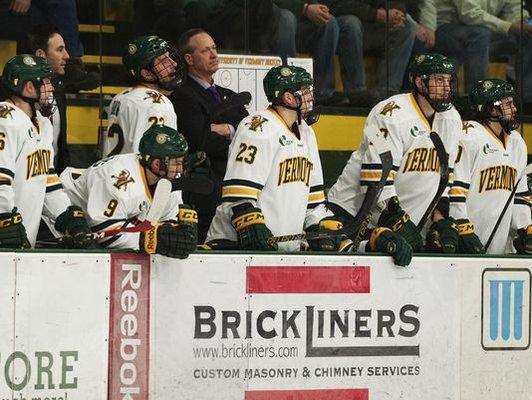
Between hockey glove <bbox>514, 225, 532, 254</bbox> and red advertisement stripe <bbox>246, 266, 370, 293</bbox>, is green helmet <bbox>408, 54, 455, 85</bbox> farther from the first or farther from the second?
red advertisement stripe <bbox>246, 266, 370, 293</bbox>

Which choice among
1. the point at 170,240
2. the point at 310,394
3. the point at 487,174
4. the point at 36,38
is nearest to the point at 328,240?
the point at 310,394

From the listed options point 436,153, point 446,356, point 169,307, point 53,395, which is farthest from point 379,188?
point 53,395

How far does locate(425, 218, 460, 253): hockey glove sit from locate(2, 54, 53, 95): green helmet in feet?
6.87

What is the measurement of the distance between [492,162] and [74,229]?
102 inches

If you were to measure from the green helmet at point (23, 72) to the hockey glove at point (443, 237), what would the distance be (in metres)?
2.09

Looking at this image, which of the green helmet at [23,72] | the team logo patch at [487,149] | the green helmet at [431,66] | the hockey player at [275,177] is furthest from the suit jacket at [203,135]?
the team logo patch at [487,149]

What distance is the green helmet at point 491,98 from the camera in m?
8.38

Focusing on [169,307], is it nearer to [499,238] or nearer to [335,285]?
[335,285]

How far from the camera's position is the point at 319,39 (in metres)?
9.63

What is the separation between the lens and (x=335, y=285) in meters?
7.03

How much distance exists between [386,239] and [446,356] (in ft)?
2.05

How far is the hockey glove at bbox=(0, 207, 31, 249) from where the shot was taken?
6.37 metres

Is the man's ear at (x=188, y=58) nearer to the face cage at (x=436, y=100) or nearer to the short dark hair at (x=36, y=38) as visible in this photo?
the short dark hair at (x=36, y=38)

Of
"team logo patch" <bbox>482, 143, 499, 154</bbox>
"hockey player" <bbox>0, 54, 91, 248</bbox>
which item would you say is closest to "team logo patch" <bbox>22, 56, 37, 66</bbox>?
"hockey player" <bbox>0, 54, 91, 248</bbox>
